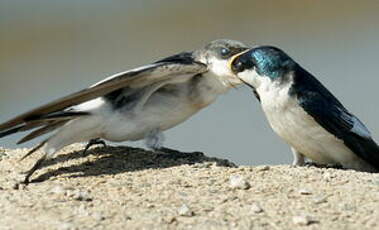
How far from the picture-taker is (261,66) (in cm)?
674

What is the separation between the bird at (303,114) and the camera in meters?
6.59

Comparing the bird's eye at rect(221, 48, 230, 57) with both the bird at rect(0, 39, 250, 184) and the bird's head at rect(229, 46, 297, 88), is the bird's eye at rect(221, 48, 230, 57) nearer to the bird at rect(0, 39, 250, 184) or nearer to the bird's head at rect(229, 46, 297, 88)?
the bird at rect(0, 39, 250, 184)

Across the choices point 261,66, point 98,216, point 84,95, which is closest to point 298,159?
point 261,66

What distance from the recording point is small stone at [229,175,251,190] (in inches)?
227

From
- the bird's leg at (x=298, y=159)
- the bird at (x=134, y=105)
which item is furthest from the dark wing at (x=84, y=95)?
the bird's leg at (x=298, y=159)

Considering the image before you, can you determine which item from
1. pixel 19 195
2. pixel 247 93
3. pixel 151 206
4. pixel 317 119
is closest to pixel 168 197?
pixel 151 206

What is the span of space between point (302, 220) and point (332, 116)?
152 centimetres

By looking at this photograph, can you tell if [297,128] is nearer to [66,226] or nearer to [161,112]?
[161,112]

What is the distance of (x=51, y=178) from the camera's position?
623 cm

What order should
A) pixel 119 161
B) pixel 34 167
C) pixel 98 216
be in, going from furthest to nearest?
pixel 119 161, pixel 34 167, pixel 98 216

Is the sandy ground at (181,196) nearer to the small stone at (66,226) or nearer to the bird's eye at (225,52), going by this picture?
the small stone at (66,226)

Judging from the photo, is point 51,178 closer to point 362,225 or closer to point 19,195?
point 19,195

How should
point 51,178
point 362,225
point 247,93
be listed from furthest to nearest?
point 247,93
point 51,178
point 362,225

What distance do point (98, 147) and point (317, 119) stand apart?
1.35 meters
